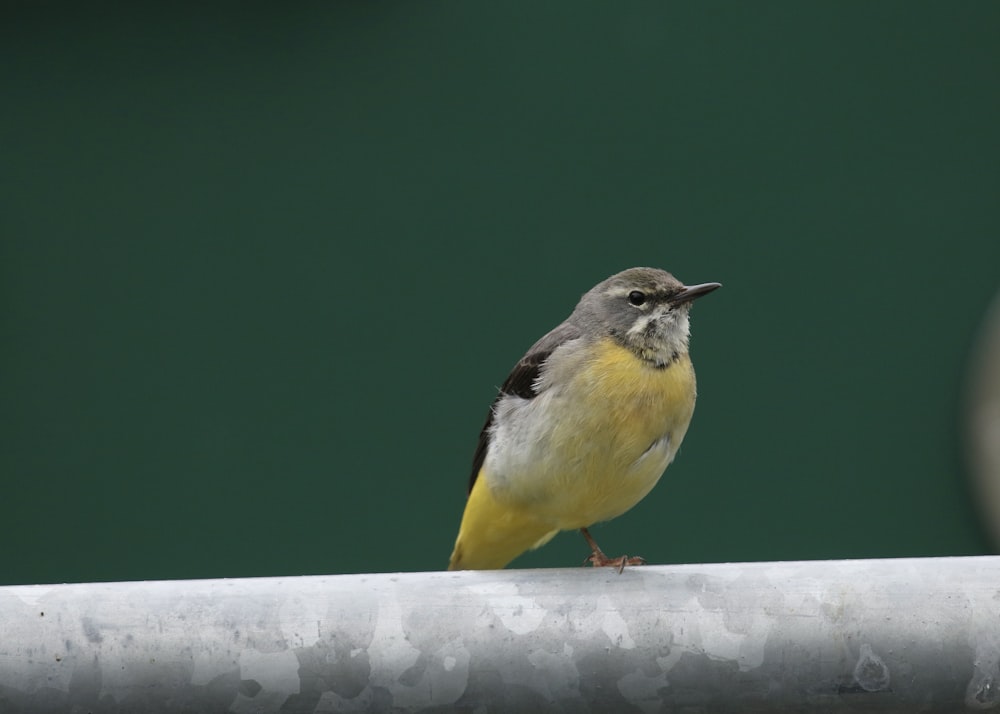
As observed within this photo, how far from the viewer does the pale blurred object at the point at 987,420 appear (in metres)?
6.23

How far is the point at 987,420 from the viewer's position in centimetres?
626

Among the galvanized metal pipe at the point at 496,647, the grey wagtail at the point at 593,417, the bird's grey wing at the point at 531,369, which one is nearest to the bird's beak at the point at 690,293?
the grey wagtail at the point at 593,417

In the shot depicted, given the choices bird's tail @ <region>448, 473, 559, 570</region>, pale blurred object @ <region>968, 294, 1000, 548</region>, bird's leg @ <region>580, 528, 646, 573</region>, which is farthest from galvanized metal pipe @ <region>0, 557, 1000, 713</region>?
pale blurred object @ <region>968, 294, 1000, 548</region>

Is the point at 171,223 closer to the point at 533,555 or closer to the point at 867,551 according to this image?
the point at 533,555

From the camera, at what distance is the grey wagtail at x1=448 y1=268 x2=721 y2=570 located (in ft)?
11.9

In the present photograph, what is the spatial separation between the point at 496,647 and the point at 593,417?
1.73 metres

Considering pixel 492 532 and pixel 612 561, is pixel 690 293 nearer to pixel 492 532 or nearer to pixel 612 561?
pixel 612 561

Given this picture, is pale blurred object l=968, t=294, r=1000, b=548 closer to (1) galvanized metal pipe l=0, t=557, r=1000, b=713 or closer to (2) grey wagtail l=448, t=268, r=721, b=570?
(2) grey wagtail l=448, t=268, r=721, b=570

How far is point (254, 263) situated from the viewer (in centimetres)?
632

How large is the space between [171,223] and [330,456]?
1442 millimetres

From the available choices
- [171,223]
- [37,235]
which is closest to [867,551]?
[171,223]

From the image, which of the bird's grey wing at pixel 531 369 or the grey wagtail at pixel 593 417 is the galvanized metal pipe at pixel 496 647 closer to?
the grey wagtail at pixel 593 417

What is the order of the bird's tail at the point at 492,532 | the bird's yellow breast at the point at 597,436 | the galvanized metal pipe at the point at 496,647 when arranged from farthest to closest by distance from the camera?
the bird's tail at the point at 492,532, the bird's yellow breast at the point at 597,436, the galvanized metal pipe at the point at 496,647

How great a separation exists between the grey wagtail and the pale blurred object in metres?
2.97
